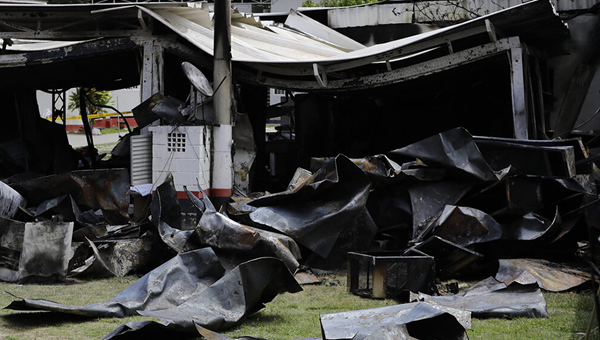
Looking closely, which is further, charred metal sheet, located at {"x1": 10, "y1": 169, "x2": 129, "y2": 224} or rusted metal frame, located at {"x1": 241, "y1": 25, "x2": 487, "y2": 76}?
charred metal sheet, located at {"x1": 10, "y1": 169, "x2": 129, "y2": 224}

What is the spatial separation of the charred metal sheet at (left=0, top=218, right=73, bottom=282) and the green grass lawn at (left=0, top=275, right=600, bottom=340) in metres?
0.17

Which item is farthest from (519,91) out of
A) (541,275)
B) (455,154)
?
(541,275)

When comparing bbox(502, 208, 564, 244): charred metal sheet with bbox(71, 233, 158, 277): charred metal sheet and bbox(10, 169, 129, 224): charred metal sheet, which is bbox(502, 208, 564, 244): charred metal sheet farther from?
bbox(10, 169, 129, 224): charred metal sheet

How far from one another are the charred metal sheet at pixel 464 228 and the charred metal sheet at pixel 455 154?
60cm

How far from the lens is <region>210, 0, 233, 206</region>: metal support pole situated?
1056cm

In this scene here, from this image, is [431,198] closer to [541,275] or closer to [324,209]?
[324,209]

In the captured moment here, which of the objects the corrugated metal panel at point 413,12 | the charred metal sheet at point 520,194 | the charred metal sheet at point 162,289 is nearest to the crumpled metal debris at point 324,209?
the charred metal sheet at point 520,194

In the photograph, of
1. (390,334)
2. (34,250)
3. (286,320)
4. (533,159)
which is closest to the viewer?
(390,334)

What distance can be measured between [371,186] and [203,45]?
453 centimetres

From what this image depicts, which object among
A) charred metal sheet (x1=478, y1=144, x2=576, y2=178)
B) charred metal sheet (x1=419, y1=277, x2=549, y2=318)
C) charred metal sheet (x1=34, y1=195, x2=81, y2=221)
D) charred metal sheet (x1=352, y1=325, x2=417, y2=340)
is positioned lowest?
charred metal sheet (x1=34, y1=195, x2=81, y2=221)

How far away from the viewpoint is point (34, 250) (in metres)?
7.17

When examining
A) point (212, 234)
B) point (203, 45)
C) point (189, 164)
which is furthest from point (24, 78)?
point (212, 234)

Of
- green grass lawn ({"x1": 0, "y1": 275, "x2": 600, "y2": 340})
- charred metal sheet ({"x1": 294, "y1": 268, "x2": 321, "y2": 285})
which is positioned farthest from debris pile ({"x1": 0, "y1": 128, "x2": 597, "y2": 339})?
green grass lawn ({"x1": 0, "y1": 275, "x2": 600, "y2": 340})

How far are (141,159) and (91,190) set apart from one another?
2.90ft
